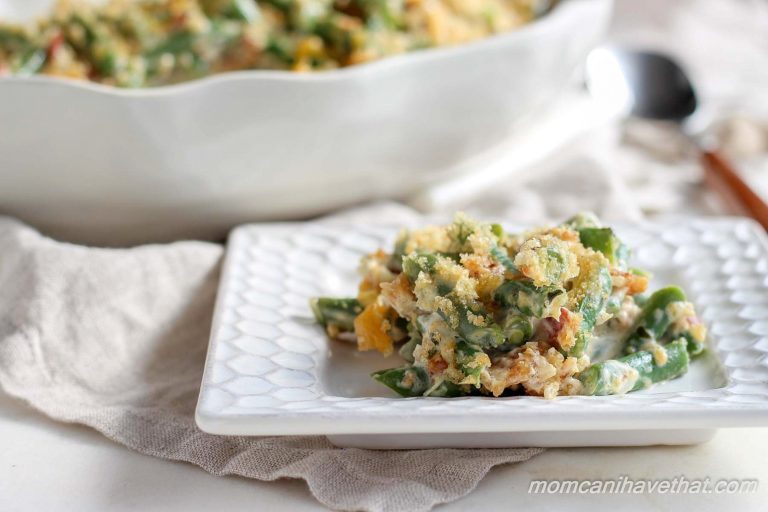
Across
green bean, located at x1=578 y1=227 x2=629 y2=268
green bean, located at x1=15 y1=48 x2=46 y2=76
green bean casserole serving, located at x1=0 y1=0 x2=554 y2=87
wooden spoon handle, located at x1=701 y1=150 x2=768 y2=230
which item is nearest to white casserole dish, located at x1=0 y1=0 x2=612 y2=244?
green bean casserole serving, located at x1=0 y1=0 x2=554 y2=87

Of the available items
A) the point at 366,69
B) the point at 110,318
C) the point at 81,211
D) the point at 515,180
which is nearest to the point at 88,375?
the point at 110,318

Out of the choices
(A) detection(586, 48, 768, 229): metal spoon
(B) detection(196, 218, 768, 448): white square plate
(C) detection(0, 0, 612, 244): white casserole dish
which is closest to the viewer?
(B) detection(196, 218, 768, 448): white square plate

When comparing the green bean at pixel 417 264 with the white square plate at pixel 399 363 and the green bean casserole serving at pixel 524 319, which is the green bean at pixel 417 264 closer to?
the green bean casserole serving at pixel 524 319

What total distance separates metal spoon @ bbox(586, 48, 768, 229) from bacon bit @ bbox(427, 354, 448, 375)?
144 cm

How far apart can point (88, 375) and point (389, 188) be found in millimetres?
856

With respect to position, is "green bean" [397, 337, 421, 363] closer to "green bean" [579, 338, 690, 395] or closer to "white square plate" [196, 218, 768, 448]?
"white square plate" [196, 218, 768, 448]

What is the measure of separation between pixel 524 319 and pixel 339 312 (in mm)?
372

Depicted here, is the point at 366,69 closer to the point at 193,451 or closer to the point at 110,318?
the point at 110,318

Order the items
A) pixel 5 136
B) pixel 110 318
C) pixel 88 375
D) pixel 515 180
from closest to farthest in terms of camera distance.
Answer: pixel 88 375 → pixel 110 318 → pixel 5 136 → pixel 515 180

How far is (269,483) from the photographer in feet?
4.78

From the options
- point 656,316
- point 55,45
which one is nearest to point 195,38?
point 55,45

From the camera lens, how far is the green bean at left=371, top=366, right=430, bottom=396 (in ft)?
4.88

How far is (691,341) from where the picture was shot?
163 centimetres

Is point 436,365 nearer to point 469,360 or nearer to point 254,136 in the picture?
point 469,360
